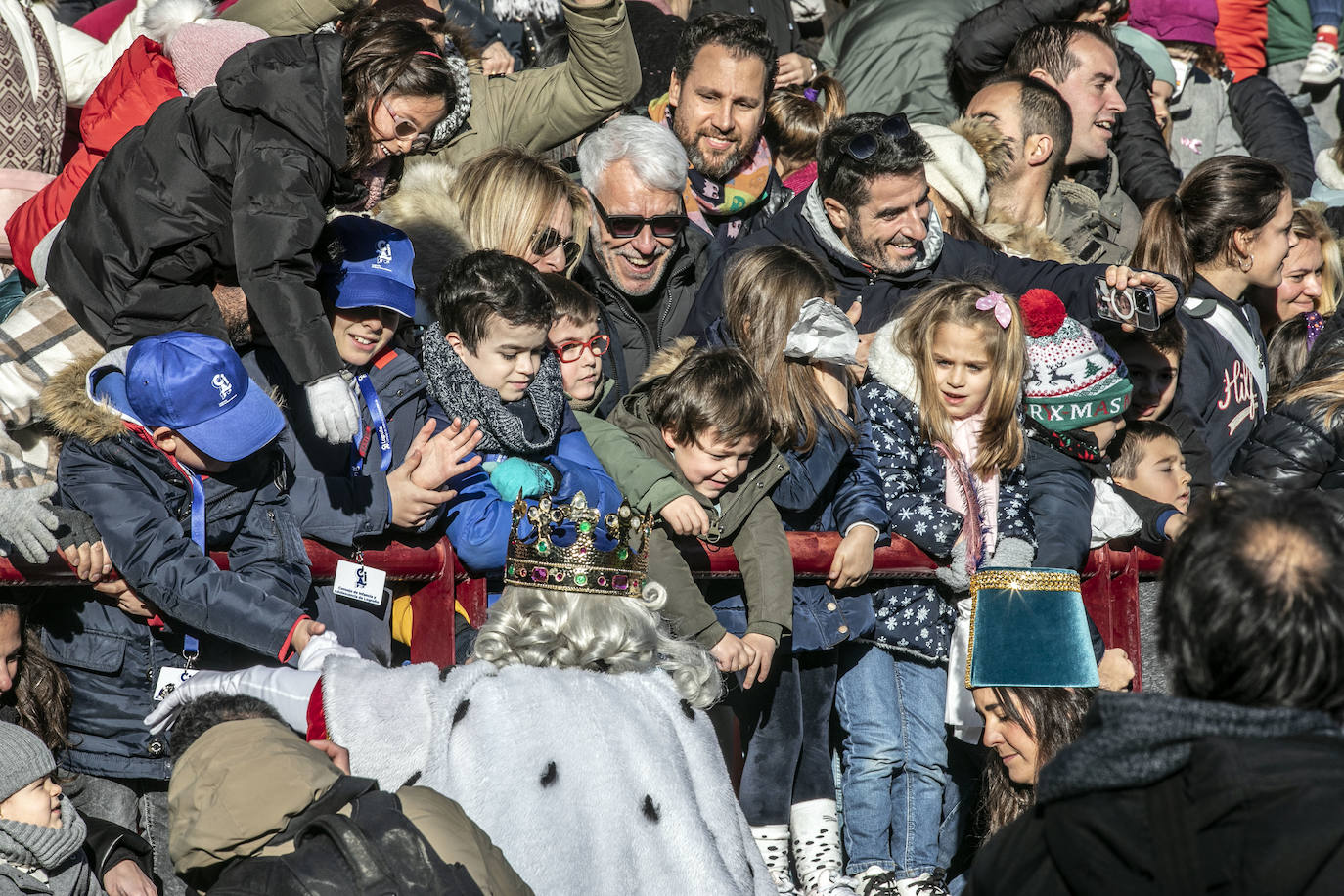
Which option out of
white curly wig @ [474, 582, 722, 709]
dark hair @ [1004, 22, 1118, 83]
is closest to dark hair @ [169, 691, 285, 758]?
white curly wig @ [474, 582, 722, 709]

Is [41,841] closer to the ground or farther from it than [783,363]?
closer to the ground

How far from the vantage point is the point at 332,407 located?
152 inches

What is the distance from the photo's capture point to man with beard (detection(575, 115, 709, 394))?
18.2 ft

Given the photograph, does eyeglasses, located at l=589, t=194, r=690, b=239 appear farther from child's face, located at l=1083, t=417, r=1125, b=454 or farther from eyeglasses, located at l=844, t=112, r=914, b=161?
child's face, located at l=1083, t=417, r=1125, b=454

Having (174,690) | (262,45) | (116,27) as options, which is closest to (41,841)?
(174,690)

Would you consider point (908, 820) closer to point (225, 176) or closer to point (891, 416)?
point (891, 416)

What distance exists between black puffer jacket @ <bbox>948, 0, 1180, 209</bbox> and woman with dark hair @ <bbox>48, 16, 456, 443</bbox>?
3780mm

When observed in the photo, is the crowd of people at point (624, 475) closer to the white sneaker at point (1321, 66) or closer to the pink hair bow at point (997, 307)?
the pink hair bow at point (997, 307)

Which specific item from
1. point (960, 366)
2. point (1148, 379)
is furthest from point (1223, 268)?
point (960, 366)

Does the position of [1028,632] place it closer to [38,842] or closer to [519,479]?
[519,479]

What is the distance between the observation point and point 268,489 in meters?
Answer: 4.12

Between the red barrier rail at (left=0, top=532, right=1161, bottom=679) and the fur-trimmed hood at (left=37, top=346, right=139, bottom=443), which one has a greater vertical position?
the fur-trimmed hood at (left=37, top=346, right=139, bottom=443)

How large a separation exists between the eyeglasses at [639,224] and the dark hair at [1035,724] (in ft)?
7.33

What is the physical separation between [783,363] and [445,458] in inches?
52.1
